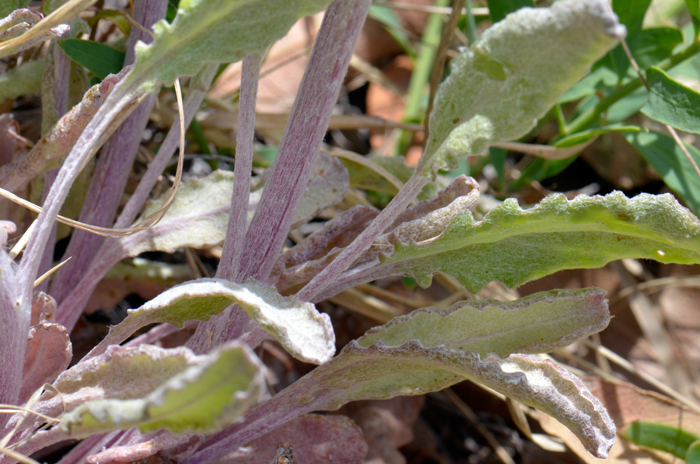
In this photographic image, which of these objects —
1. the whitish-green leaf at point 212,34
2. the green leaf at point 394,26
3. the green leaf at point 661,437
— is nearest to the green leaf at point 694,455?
the green leaf at point 661,437

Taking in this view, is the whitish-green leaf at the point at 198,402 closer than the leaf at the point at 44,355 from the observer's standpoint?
Yes

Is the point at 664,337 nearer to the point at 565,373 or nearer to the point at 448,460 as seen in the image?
the point at 448,460

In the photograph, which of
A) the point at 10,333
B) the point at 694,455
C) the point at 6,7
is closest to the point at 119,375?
the point at 10,333

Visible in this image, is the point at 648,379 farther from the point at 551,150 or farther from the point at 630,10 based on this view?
the point at 630,10

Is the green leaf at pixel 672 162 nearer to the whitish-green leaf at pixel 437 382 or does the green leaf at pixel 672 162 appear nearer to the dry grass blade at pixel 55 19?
the whitish-green leaf at pixel 437 382

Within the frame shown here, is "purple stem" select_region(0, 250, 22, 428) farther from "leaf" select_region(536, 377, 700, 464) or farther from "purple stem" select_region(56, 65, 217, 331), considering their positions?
"leaf" select_region(536, 377, 700, 464)
